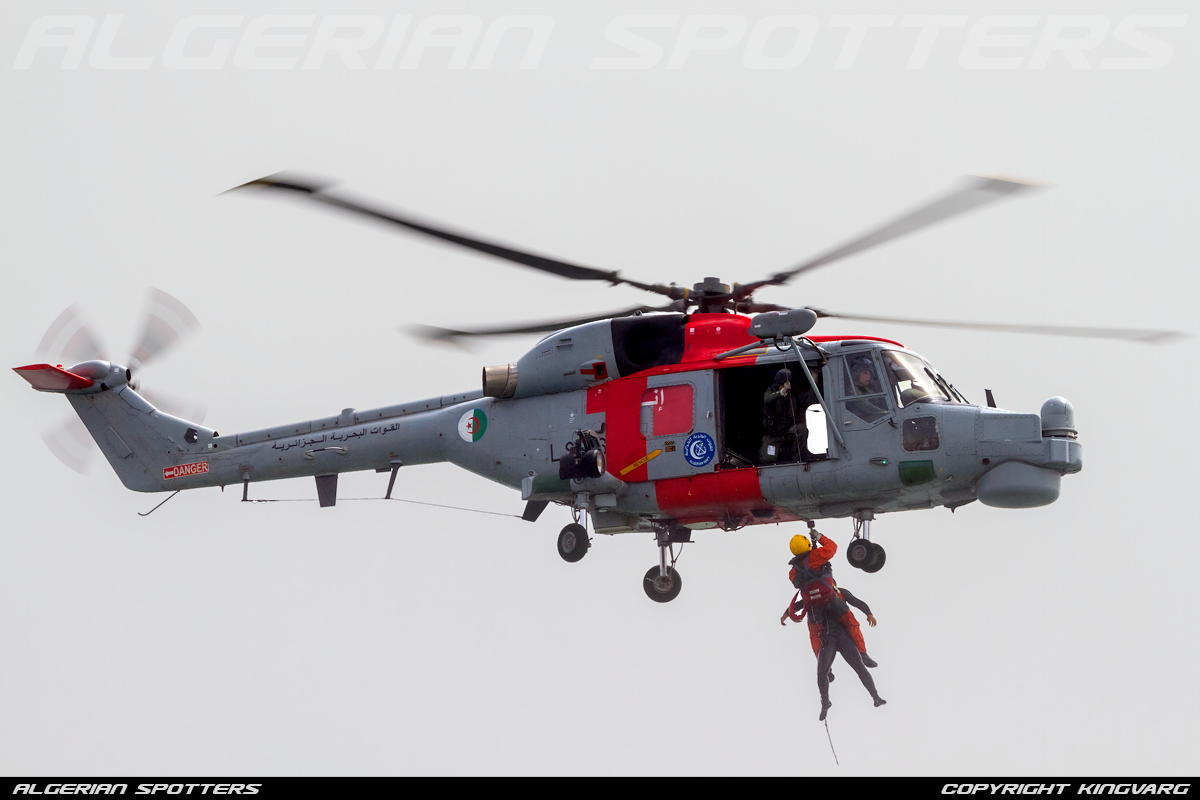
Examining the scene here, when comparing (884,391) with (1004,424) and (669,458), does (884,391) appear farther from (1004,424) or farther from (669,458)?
(669,458)

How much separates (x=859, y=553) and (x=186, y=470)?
8.36 meters

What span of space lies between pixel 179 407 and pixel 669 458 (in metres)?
7.07

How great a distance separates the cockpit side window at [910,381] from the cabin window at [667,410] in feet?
6.59

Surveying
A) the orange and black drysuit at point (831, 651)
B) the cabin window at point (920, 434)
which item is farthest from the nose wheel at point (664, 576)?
the cabin window at point (920, 434)

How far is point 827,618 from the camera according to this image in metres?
15.1

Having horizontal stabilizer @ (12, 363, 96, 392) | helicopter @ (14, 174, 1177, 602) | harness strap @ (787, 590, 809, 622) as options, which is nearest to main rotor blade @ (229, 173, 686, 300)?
helicopter @ (14, 174, 1177, 602)

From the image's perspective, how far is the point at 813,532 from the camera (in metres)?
15.3

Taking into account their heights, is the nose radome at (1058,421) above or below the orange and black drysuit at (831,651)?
above

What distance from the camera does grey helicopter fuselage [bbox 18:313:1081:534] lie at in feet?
45.2

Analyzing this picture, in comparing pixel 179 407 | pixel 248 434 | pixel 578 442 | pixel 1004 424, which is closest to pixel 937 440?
pixel 1004 424

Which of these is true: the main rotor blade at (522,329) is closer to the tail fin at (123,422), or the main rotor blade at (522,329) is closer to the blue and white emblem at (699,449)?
the blue and white emblem at (699,449)

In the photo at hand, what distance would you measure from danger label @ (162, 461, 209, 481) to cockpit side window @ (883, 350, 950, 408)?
856cm

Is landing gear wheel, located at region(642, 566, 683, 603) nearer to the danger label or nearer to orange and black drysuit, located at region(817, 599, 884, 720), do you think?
orange and black drysuit, located at region(817, 599, 884, 720)

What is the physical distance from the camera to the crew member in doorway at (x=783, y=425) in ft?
47.0
